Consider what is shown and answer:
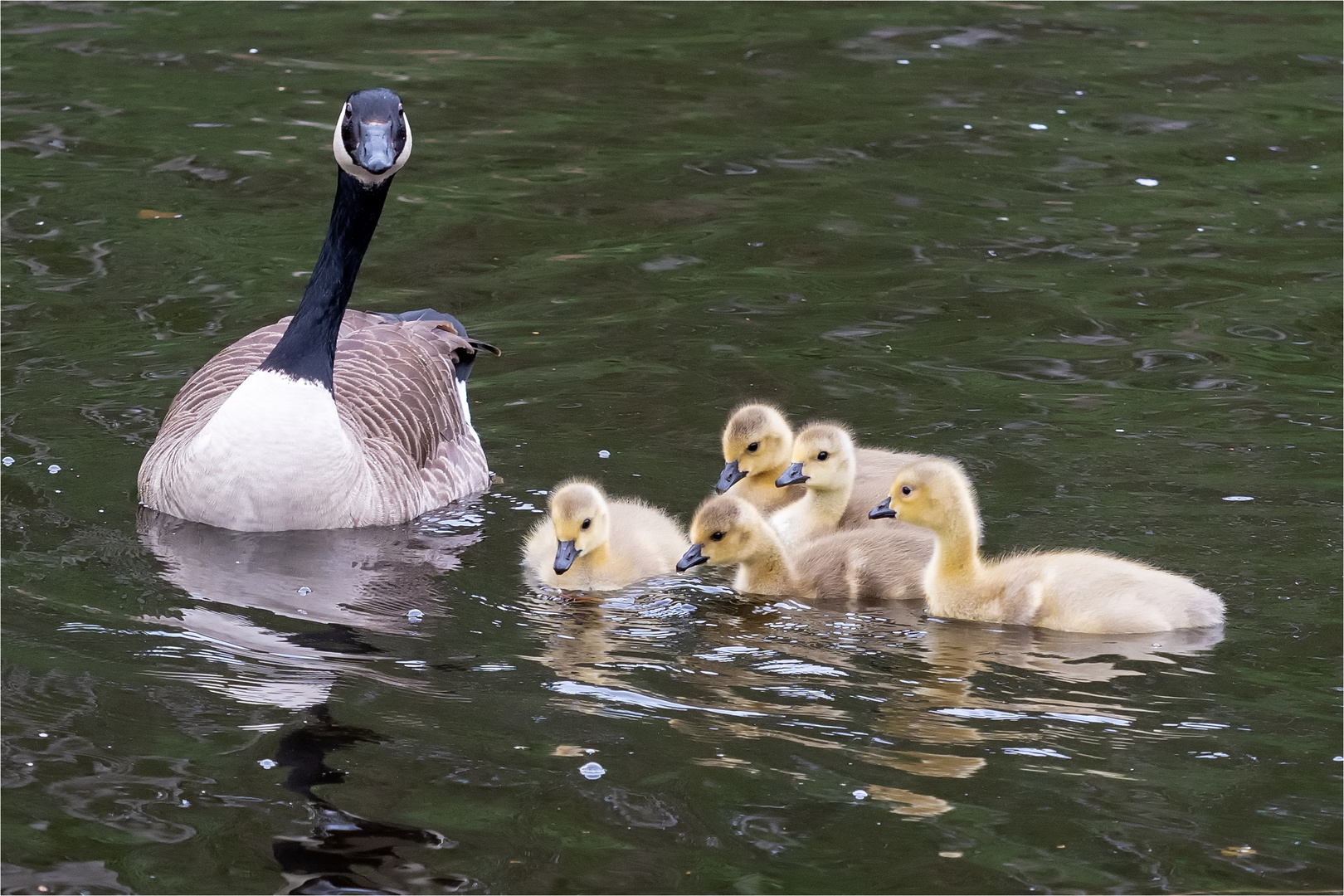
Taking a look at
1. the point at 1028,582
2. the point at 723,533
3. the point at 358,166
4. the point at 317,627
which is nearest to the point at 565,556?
the point at 723,533

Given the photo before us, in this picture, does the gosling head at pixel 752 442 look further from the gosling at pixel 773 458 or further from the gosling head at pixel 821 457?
the gosling head at pixel 821 457

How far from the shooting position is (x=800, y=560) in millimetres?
7168

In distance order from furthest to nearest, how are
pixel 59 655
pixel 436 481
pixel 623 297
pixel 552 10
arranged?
pixel 552 10 < pixel 623 297 < pixel 436 481 < pixel 59 655

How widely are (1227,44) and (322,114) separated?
7579 millimetres

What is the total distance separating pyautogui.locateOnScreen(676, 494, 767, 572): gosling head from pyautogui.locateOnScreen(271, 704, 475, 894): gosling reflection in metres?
1.85

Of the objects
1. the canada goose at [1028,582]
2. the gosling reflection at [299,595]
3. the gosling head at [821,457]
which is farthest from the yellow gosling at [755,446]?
the gosling reflection at [299,595]

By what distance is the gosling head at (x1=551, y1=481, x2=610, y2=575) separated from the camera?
6867 millimetres

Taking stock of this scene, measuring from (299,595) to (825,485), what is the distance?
7.09 ft

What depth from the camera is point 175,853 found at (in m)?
5.09

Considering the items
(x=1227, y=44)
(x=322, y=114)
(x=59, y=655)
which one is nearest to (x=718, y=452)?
(x=59, y=655)

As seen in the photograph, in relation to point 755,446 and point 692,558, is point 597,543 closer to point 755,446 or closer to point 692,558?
point 692,558

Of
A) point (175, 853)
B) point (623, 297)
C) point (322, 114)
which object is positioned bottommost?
point (175, 853)

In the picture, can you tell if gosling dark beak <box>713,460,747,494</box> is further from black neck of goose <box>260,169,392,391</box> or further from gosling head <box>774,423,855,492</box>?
black neck of goose <box>260,169,392,391</box>

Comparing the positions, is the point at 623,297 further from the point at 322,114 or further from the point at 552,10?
→ the point at 552,10
